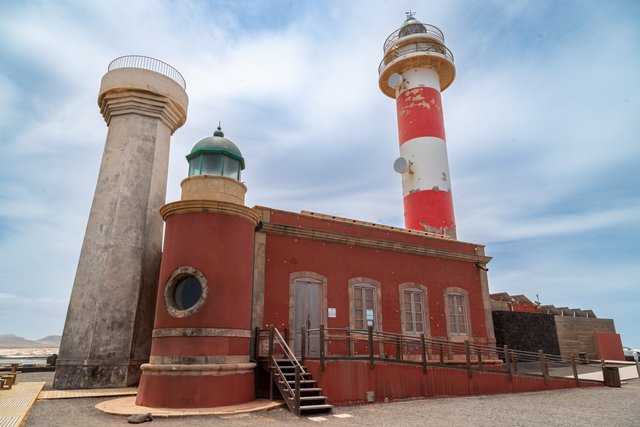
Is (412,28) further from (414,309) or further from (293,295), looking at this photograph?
(293,295)

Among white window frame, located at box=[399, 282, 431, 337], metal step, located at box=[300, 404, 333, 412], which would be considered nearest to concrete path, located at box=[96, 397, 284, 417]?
metal step, located at box=[300, 404, 333, 412]

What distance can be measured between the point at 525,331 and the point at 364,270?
9.33m

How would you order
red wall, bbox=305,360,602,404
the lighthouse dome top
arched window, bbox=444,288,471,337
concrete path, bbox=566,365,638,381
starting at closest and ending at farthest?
red wall, bbox=305,360,602,404 → concrete path, bbox=566,365,638,381 → arched window, bbox=444,288,471,337 → the lighthouse dome top

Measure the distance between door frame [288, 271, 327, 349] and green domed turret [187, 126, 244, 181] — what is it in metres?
3.49

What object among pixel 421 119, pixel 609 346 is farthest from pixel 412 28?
pixel 609 346

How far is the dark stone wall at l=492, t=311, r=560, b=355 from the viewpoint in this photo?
1802 cm

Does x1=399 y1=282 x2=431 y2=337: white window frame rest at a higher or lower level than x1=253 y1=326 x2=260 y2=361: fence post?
higher

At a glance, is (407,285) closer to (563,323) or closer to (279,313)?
(279,313)

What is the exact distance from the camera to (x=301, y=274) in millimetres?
12758

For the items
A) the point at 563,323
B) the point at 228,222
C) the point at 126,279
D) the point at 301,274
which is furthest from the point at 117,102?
the point at 563,323

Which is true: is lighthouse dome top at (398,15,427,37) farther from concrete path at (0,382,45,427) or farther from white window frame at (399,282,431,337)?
concrete path at (0,382,45,427)

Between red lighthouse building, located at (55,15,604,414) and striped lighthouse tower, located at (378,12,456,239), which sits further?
striped lighthouse tower, located at (378,12,456,239)

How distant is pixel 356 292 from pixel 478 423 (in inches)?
253

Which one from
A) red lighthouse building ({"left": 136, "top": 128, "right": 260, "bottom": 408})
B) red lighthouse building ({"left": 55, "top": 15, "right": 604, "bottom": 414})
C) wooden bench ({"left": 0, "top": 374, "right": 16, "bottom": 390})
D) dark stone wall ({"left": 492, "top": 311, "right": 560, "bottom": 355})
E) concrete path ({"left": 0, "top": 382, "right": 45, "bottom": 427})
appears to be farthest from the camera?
dark stone wall ({"left": 492, "top": 311, "right": 560, "bottom": 355})
